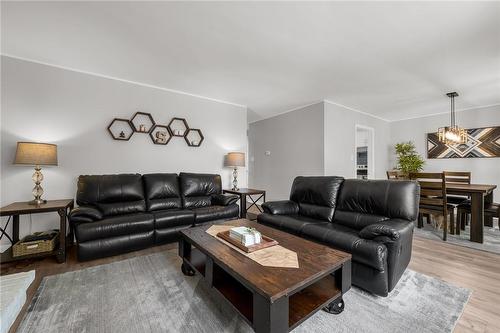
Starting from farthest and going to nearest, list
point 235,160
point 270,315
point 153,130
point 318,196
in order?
point 235,160
point 153,130
point 318,196
point 270,315

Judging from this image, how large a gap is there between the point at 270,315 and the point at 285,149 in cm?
456

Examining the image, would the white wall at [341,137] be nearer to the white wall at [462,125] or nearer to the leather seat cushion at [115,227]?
the white wall at [462,125]

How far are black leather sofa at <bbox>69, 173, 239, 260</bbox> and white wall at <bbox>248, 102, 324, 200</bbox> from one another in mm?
2081

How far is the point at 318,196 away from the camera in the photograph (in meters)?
2.89

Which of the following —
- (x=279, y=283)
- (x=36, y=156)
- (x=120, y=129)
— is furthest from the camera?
(x=120, y=129)

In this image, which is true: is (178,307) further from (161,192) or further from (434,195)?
(434,195)

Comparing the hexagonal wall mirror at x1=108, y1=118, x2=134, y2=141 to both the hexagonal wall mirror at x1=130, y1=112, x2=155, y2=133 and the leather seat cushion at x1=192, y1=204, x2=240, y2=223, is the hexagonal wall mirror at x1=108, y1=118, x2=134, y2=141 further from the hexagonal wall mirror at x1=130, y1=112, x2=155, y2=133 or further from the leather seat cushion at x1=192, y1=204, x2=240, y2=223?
the leather seat cushion at x1=192, y1=204, x2=240, y2=223

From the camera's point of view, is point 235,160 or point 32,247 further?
point 235,160

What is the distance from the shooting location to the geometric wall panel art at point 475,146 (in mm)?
4699

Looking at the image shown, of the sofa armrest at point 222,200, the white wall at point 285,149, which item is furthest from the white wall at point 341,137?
the sofa armrest at point 222,200

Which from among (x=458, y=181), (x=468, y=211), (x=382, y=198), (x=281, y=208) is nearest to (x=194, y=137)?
(x=281, y=208)

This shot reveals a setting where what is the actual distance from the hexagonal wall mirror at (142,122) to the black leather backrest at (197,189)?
0.99m

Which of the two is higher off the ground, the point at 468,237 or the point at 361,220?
the point at 361,220

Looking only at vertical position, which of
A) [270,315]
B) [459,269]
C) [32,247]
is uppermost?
[270,315]
